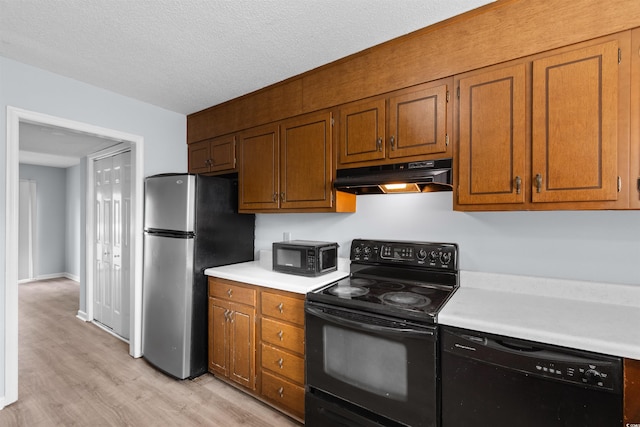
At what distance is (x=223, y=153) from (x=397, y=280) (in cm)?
200

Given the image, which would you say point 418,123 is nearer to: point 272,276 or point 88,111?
point 272,276

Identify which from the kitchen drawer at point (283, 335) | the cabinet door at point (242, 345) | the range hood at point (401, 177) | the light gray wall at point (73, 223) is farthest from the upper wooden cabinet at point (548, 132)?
the light gray wall at point (73, 223)

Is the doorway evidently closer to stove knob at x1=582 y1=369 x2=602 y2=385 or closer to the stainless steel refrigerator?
the stainless steel refrigerator

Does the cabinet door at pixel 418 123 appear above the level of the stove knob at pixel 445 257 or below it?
above

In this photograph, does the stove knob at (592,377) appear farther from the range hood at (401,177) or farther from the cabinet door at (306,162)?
the cabinet door at (306,162)

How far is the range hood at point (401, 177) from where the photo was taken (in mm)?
1701

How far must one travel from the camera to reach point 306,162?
2.28 m

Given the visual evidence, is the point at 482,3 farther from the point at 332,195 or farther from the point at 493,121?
the point at 332,195

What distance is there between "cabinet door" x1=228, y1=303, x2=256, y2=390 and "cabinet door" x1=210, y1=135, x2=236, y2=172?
1.32m

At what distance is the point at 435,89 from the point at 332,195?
3.08 feet

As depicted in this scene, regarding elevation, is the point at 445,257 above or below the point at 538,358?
above

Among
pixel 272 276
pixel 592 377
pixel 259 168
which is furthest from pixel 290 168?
pixel 592 377

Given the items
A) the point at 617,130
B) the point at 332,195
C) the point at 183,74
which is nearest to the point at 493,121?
the point at 617,130

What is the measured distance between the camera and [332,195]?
216 cm
